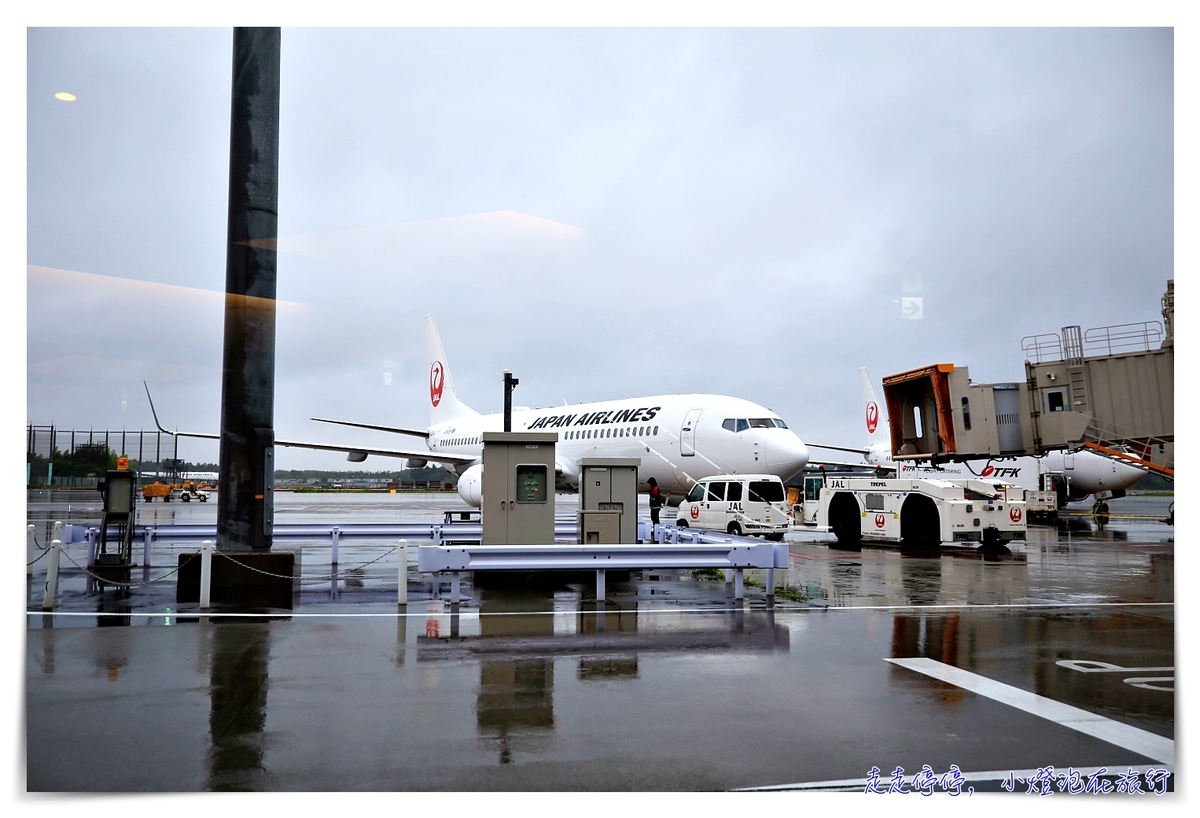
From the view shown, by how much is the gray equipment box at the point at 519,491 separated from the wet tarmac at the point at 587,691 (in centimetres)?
96

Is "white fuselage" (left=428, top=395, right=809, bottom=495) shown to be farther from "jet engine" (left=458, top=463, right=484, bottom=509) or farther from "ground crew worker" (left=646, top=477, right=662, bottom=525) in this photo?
"jet engine" (left=458, top=463, right=484, bottom=509)

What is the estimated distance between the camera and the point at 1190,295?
190 inches

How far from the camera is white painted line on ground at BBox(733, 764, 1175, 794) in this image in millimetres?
4158

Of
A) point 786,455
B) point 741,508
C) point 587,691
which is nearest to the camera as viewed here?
point 587,691

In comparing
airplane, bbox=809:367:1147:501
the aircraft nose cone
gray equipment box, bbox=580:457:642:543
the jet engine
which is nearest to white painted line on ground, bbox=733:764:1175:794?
gray equipment box, bbox=580:457:642:543

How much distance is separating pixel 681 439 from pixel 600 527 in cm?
1238

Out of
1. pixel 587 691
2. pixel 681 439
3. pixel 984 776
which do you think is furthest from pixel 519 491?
pixel 681 439

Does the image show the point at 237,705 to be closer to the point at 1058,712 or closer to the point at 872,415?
the point at 1058,712

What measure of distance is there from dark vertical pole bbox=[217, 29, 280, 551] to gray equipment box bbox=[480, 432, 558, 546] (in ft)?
9.34

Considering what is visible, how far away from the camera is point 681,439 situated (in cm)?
2538

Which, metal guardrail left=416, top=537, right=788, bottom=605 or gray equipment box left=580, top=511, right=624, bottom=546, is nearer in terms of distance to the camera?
metal guardrail left=416, top=537, right=788, bottom=605

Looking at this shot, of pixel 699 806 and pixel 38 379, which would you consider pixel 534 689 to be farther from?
pixel 38 379

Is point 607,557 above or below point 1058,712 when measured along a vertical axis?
above

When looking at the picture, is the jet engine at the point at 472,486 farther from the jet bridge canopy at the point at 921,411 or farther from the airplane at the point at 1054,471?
the airplane at the point at 1054,471
